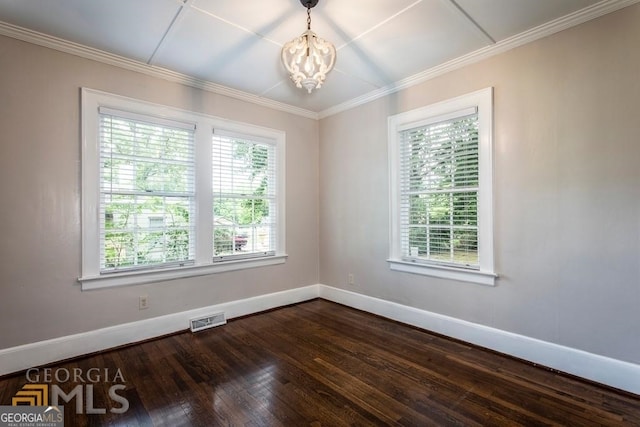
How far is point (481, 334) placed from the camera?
2.79 meters

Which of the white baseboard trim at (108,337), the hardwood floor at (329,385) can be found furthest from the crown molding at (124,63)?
the hardwood floor at (329,385)

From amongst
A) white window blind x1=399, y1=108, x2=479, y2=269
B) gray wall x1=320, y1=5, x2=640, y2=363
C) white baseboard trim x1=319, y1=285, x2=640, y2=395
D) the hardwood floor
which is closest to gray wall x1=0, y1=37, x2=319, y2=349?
the hardwood floor

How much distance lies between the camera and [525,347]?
8.29 ft

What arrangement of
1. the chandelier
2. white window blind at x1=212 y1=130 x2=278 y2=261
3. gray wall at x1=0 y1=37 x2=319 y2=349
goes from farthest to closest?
white window blind at x1=212 y1=130 x2=278 y2=261 < gray wall at x1=0 y1=37 x2=319 y2=349 < the chandelier

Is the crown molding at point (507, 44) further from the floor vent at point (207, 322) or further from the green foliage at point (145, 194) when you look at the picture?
the floor vent at point (207, 322)

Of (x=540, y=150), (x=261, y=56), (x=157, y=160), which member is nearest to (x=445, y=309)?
(x=540, y=150)

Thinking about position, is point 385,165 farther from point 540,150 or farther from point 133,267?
point 133,267

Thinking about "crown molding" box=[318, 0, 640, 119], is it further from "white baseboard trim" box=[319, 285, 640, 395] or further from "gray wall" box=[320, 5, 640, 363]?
"white baseboard trim" box=[319, 285, 640, 395]

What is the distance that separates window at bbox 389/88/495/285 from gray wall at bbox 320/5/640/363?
0.10 meters

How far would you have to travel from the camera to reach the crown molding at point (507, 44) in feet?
7.05

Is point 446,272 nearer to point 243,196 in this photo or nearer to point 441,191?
point 441,191

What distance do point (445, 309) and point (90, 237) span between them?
11.0 feet

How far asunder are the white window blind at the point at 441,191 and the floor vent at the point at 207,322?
216 cm

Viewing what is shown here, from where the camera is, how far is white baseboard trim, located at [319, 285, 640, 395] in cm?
212
